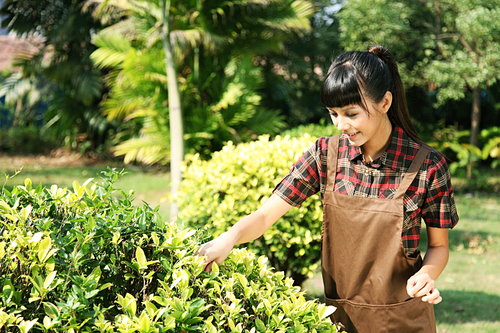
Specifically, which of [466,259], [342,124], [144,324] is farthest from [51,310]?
[466,259]

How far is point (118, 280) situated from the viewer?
5.55ft

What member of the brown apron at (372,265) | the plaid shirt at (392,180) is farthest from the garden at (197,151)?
the plaid shirt at (392,180)

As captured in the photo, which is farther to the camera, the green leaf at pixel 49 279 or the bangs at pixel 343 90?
the bangs at pixel 343 90

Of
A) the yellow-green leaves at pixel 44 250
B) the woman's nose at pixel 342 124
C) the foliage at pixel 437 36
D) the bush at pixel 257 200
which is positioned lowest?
the bush at pixel 257 200

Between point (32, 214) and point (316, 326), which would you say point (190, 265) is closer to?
point (316, 326)

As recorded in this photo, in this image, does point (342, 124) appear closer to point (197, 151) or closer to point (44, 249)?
point (44, 249)

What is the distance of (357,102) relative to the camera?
2082 mm

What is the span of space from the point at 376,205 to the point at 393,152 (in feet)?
0.69

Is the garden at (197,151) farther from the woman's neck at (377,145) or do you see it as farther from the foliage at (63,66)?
the woman's neck at (377,145)

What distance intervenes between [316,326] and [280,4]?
34.4 ft

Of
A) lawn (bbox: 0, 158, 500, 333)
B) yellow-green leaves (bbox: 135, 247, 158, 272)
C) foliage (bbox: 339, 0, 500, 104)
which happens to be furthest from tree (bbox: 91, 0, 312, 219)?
yellow-green leaves (bbox: 135, 247, 158, 272)

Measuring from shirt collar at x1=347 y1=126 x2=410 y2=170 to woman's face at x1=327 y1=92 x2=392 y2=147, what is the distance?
9 centimetres

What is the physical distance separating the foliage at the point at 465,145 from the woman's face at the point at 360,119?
10.3 metres

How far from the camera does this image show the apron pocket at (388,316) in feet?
7.15
